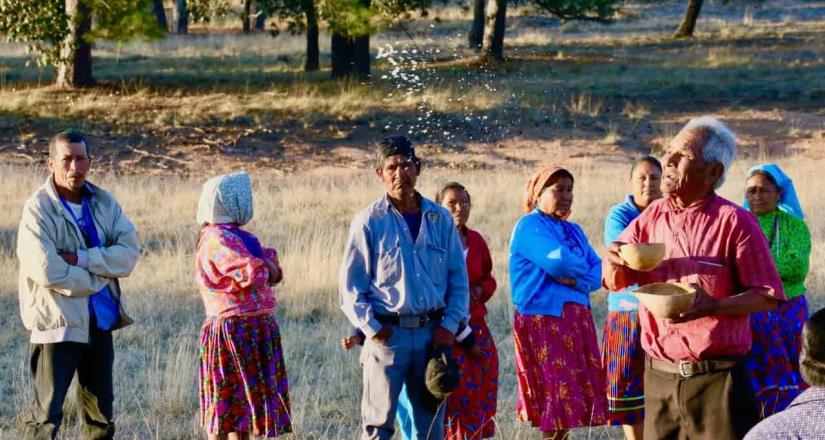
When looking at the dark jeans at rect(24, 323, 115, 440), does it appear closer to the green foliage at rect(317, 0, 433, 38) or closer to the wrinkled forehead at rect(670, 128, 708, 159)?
the wrinkled forehead at rect(670, 128, 708, 159)

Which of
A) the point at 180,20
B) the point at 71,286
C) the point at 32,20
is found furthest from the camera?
the point at 180,20

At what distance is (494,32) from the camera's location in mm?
30750

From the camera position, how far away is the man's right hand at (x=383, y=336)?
5.35m

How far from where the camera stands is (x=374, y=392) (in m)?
5.45

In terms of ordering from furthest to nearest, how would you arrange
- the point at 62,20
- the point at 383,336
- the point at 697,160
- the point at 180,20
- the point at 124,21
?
the point at 180,20 → the point at 62,20 → the point at 124,21 → the point at 383,336 → the point at 697,160

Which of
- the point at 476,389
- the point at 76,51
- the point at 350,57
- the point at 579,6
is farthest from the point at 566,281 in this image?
the point at 579,6

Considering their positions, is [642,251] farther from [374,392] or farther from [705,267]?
[374,392]

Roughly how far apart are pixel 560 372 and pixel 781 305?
4.08ft

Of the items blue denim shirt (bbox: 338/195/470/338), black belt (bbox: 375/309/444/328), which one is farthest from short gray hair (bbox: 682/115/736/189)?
black belt (bbox: 375/309/444/328)

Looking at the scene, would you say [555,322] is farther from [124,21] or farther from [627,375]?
[124,21]

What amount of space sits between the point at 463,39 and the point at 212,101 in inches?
620

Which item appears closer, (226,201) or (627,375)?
(226,201)

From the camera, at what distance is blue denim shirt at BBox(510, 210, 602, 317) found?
618cm

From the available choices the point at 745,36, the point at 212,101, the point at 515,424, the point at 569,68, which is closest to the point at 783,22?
the point at 745,36
